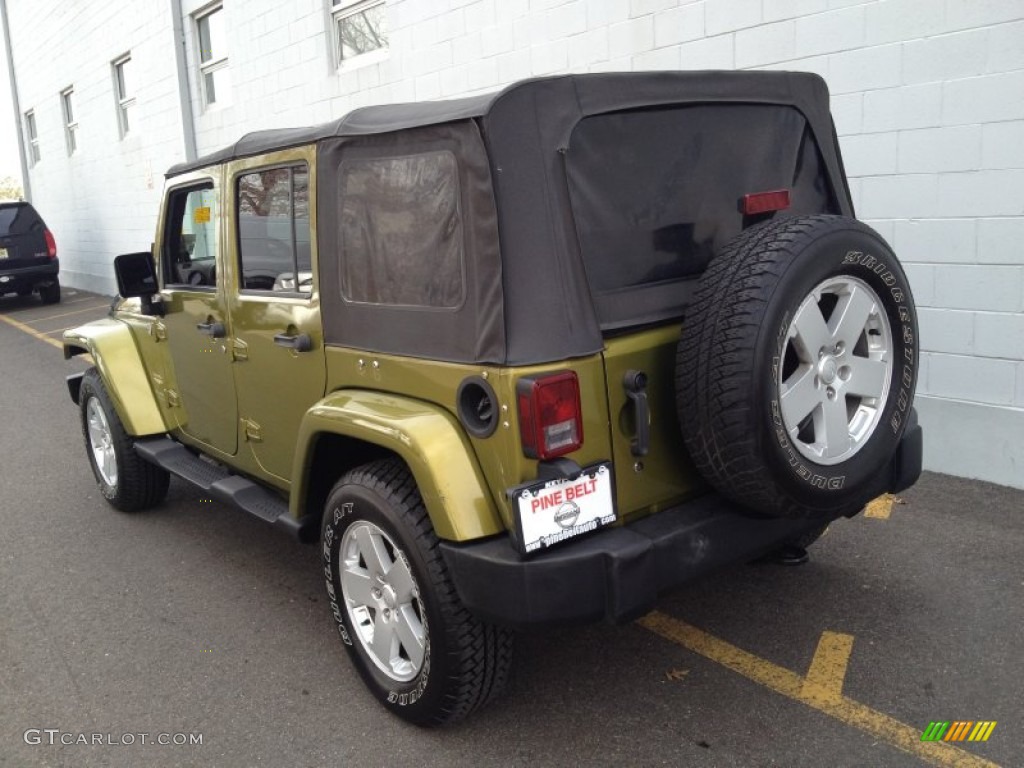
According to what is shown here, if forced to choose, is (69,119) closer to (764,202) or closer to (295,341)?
(295,341)

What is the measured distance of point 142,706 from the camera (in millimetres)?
3201

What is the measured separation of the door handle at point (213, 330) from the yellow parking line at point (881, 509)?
3.22m

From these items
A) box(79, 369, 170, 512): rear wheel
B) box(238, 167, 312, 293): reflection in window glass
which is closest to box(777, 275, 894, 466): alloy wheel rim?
box(238, 167, 312, 293): reflection in window glass

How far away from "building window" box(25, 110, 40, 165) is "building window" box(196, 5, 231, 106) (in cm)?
1185

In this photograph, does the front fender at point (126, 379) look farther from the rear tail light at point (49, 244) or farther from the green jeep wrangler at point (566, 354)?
the rear tail light at point (49, 244)

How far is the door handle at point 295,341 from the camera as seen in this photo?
325 centimetres

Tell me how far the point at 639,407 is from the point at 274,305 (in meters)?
1.62

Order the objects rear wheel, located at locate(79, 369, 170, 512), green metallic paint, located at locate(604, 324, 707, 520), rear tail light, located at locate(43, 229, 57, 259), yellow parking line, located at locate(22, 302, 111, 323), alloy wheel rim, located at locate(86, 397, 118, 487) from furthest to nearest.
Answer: rear tail light, located at locate(43, 229, 57, 259) → yellow parking line, located at locate(22, 302, 111, 323) → alloy wheel rim, located at locate(86, 397, 118, 487) → rear wheel, located at locate(79, 369, 170, 512) → green metallic paint, located at locate(604, 324, 707, 520)

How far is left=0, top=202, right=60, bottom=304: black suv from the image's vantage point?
15680mm

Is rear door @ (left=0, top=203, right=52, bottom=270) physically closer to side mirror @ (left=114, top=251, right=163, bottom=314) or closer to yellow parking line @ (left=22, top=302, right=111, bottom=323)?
yellow parking line @ (left=22, top=302, right=111, bottom=323)

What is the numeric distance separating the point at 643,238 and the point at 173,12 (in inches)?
466

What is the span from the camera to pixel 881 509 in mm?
4645

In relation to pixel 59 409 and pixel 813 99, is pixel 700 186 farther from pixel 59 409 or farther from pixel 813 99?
pixel 59 409

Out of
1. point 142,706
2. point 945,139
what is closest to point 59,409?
point 142,706
